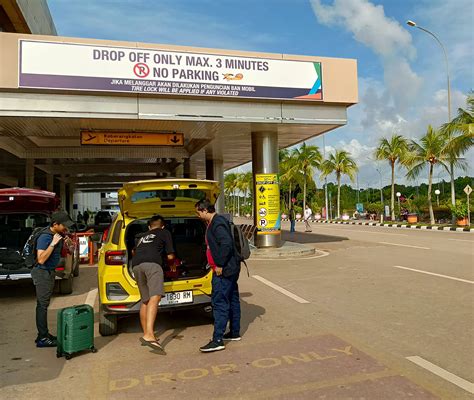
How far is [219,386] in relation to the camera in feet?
12.7

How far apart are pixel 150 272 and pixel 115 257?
70 cm

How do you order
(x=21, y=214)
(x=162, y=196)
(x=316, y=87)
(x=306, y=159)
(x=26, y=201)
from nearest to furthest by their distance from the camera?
1. (x=162, y=196)
2. (x=26, y=201)
3. (x=21, y=214)
4. (x=316, y=87)
5. (x=306, y=159)

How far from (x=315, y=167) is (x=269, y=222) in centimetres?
3131

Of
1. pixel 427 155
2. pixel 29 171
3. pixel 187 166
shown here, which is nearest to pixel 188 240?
pixel 187 166

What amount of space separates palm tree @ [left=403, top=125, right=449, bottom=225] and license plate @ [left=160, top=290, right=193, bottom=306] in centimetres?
2757

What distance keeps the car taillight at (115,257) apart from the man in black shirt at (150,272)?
0.41 metres

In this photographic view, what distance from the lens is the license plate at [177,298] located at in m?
5.49

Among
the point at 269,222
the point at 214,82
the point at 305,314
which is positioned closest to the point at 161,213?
the point at 305,314

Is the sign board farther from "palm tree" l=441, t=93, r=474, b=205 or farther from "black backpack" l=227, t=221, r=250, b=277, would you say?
"palm tree" l=441, t=93, r=474, b=205

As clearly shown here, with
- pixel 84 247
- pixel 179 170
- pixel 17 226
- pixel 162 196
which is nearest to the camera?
pixel 162 196

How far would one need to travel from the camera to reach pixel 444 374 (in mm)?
4008

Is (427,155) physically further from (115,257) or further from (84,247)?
(115,257)

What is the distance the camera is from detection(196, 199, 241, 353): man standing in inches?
193

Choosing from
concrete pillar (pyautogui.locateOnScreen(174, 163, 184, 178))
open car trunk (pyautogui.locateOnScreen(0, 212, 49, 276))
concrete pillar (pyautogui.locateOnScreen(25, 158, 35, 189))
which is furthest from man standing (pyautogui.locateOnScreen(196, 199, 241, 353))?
concrete pillar (pyautogui.locateOnScreen(174, 163, 184, 178))
